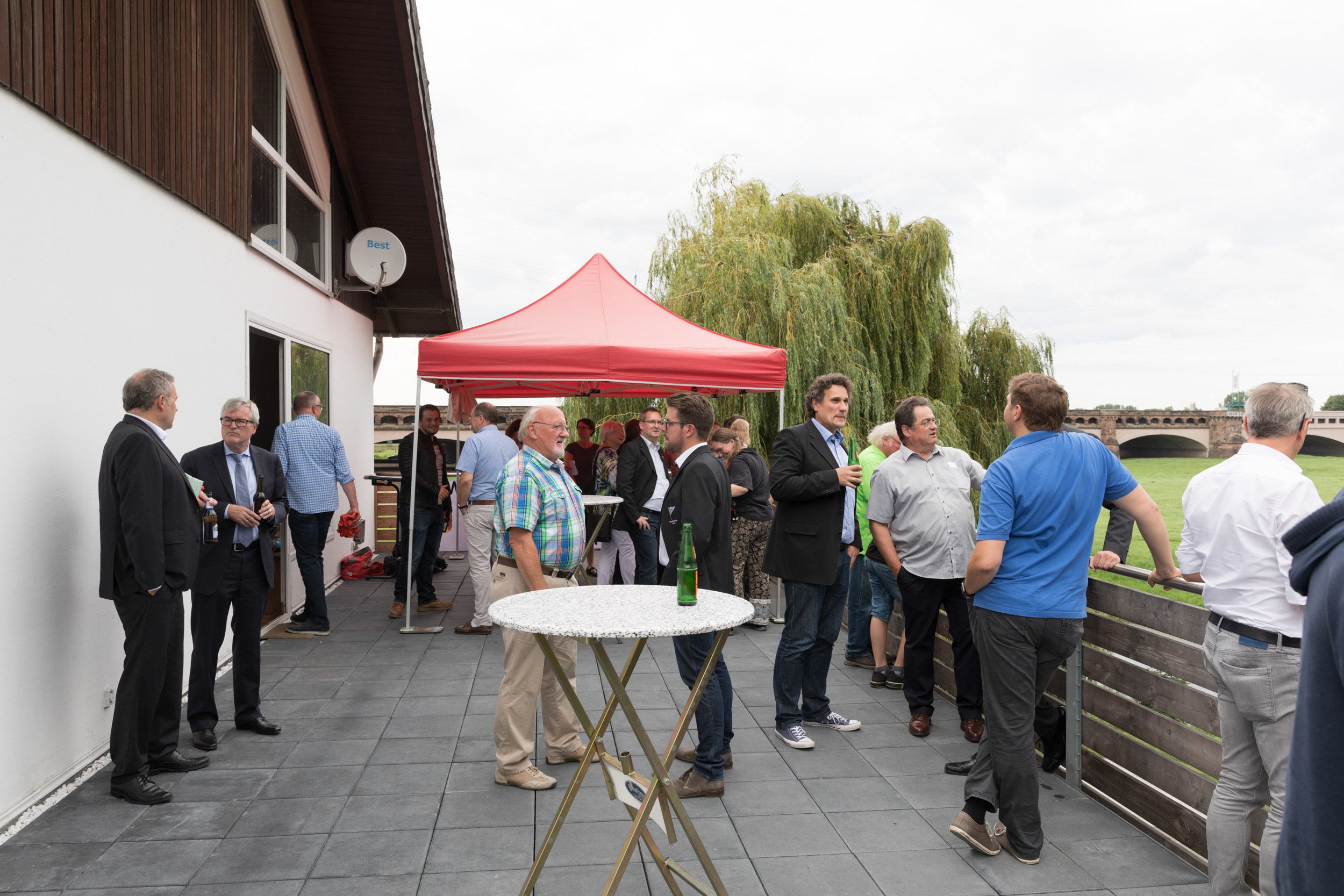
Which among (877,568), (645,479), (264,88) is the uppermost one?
(264,88)

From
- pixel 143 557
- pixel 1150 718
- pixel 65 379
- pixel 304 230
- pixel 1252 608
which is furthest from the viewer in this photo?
pixel 304 230

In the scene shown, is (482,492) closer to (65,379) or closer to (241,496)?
(241,496)

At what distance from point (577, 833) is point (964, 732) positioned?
2.15 meters

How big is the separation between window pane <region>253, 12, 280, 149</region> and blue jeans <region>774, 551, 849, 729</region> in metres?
5.62

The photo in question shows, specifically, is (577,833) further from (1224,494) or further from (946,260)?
(946,260)

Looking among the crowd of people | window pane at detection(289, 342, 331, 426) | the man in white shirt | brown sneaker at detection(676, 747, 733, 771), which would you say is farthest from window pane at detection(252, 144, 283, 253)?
the man in white shirt

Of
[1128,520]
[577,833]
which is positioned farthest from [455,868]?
[1128,520]

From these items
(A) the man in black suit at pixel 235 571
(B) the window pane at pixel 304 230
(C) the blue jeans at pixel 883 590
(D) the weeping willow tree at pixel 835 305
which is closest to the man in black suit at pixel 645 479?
(C) the blue jeans at pixel 883 590

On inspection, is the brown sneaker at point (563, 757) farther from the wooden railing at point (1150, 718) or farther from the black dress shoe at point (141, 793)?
the wooden railing at point (1150, 718)

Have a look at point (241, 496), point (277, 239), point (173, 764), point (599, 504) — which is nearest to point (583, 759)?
point (173, 764)

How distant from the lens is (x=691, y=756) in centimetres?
423

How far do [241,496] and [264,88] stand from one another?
4260mm

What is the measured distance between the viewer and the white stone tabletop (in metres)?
2.55

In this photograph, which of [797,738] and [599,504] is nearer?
[797,738]
